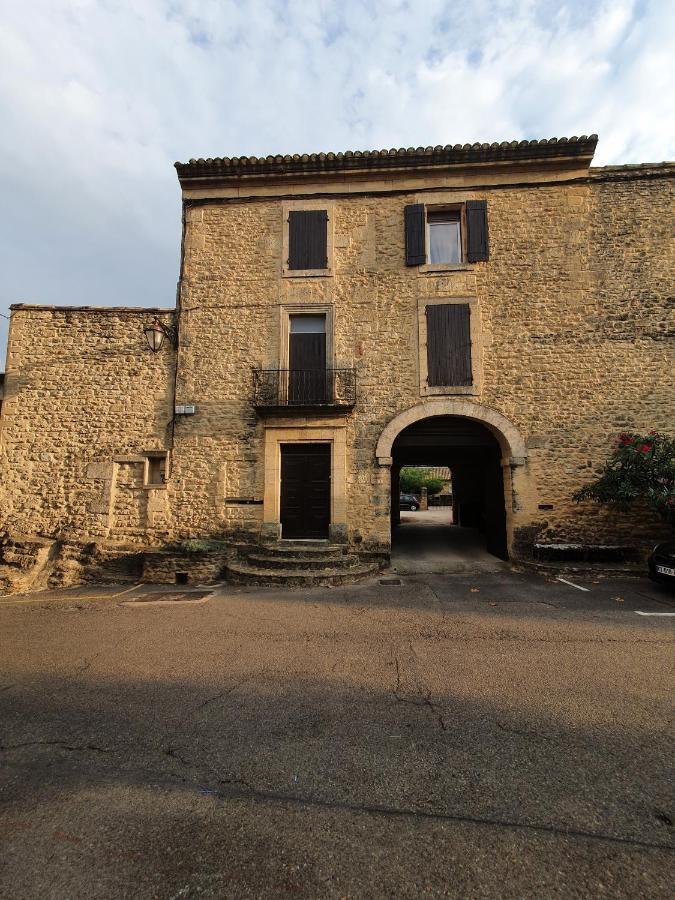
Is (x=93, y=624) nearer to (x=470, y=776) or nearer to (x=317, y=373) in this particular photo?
(x=470, y=776)

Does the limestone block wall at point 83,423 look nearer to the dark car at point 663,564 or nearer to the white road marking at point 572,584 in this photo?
the white road marking at point 572,584

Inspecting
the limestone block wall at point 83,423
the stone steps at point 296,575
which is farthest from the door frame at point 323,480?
the limestone block wall at point 83,423

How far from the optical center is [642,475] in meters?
7.81

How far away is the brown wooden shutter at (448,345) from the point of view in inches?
365

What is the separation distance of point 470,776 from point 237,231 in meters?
11.4

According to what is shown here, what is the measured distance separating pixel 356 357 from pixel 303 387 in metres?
1.47

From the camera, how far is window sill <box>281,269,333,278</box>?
9.77 metres

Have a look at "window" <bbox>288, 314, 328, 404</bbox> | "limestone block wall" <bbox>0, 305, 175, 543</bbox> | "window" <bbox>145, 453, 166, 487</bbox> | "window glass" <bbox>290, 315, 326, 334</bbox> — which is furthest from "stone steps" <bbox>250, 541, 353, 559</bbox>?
"window glass" <bbox>290, 315, 326, 334</bbox>

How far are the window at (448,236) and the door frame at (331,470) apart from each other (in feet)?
15.6

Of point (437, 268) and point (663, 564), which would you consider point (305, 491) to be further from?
point (663, 564)

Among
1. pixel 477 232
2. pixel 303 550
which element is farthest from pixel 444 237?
pixel 303 550

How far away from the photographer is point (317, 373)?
9523mm

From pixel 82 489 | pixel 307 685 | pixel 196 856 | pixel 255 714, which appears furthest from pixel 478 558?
pixel 82 489

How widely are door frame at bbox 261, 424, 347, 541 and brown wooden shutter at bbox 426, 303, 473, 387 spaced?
2.65 m
